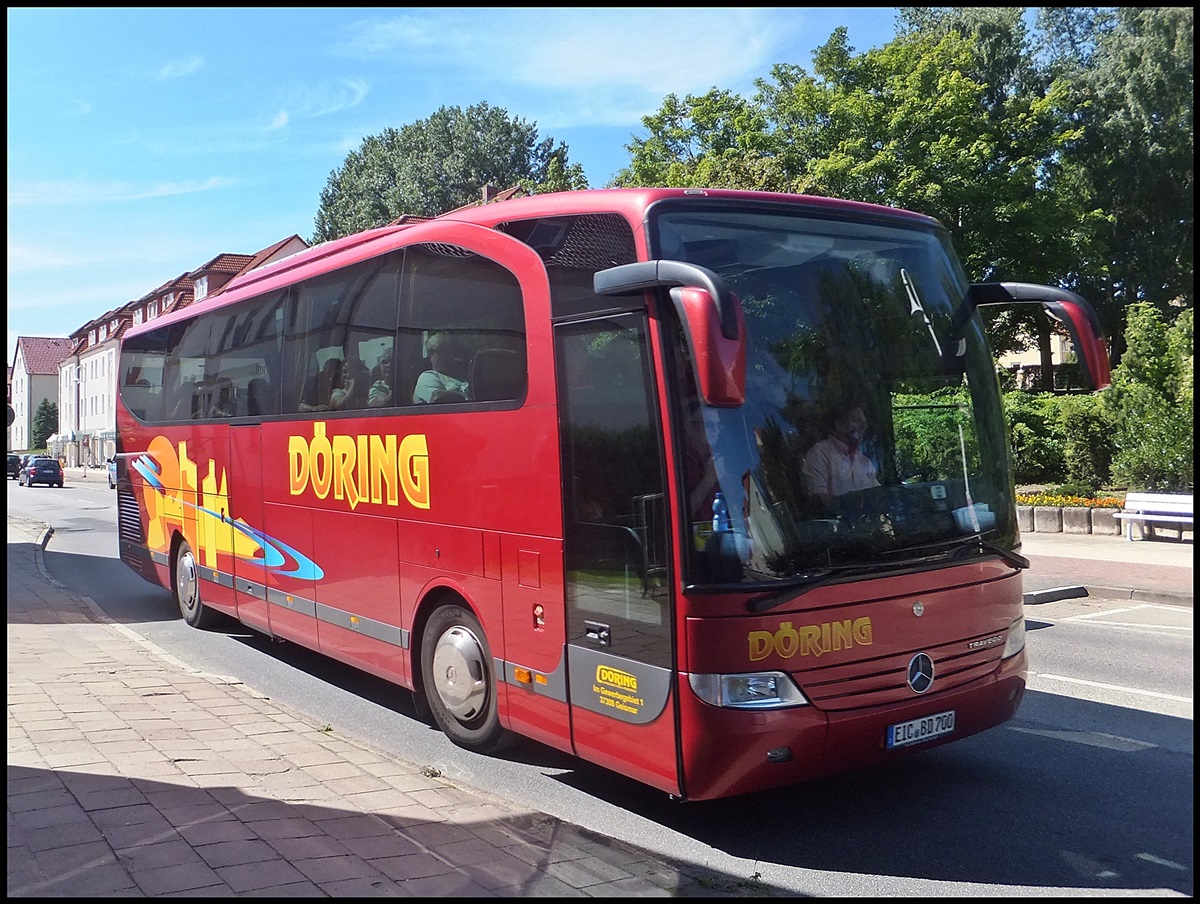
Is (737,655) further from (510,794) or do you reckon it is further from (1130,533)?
(1130,533)

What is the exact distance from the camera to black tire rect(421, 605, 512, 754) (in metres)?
6.41

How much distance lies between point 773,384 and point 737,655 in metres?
1.25

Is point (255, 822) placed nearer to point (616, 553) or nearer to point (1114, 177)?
point (616, 553)

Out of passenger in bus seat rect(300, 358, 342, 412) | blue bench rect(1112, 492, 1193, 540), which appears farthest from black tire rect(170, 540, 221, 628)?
blue bench rect(1112, 492, 1193, 540)

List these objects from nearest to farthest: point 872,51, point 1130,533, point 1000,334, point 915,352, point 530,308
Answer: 1. point 915,352
2. point 530,308
3. point 1130,533
4. point 872,51
5. point 1000,334

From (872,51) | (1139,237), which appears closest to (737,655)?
(872,51)

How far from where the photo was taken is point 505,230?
6.18 m

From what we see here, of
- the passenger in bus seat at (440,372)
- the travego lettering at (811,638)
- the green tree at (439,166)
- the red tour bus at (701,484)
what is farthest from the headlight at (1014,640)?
the green tree at (439,166)

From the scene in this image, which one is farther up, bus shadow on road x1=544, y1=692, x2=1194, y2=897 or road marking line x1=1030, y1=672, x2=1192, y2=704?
bus shadow on road x1=544, y1=692, x2=1194, y2=897

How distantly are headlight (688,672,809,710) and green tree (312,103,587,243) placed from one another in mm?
55892

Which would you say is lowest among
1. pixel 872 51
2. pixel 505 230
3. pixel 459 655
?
pixel 459 655

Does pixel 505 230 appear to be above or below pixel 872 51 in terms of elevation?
below

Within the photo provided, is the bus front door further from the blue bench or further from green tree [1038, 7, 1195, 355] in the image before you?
green tree [1038, 7, 1195, 355]

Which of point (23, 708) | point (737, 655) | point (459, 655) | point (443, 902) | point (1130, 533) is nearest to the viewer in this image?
point (443, 902)
